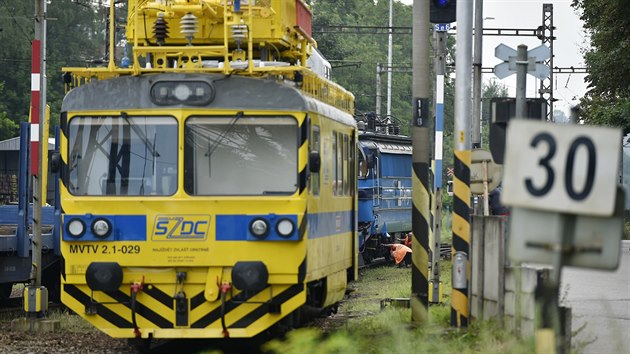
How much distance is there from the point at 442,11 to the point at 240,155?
3.64 meters

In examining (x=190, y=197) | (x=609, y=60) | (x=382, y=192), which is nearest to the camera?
(x=190, y=197)

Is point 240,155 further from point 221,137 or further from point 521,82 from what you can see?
point 521,82

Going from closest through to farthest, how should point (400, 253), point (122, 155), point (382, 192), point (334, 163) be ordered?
point (122, 155) → point (334, 163) → point (400, 253) → point (382, 192)

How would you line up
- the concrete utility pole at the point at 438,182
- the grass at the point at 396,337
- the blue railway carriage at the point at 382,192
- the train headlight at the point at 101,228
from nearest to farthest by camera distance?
the grass at the point at 396,337 → the train headlight at the point at 101,228 → the concrete utility pole at the point at 438,182 → the blue railway carriage at the point at 382,192

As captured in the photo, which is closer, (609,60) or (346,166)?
(346,166)

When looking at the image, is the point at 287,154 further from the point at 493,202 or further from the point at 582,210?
the point at 493,202

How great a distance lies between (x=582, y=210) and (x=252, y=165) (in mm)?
6777

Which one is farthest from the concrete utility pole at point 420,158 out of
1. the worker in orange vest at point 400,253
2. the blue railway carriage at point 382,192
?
the worker in orange vest at point 400,253

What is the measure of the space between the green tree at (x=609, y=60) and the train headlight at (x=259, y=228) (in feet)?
82.5

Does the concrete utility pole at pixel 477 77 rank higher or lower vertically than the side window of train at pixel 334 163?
higher

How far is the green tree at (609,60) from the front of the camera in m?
39.3

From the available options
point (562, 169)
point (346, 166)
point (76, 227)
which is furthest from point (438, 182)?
point (562, 169)

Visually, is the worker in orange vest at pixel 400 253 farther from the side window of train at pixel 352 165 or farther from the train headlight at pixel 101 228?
the train headlight at pixel 101 228

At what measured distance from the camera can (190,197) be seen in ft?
44.1
